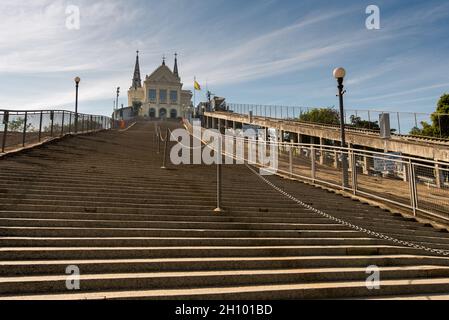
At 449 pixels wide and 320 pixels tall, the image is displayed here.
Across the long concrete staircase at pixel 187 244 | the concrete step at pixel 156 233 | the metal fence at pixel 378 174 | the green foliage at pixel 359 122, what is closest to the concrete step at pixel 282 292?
the long concrete staircase at pixel 187 244

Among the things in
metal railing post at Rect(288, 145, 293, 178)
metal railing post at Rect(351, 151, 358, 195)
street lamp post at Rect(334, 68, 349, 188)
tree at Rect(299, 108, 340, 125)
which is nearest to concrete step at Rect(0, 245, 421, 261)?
metal railing post at Rect(351, 151, 358, 195)

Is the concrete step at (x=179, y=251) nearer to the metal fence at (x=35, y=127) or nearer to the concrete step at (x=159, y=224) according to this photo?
the concrete step at (x=159, y=224)

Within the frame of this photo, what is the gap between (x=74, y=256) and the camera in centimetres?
503

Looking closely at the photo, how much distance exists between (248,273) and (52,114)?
1543 cm

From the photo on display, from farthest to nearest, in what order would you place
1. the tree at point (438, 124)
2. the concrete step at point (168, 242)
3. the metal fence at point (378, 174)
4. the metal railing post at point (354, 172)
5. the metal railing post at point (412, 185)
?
the tree at point (438, 124) → the metal railing post at point (354, 172) → the metal railing post at point (412, 185) → the metal fence at point (378, 174) → the concrete step at point (168, 242)

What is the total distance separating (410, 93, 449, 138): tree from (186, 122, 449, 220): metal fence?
25910mm

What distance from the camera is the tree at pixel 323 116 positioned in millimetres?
59688

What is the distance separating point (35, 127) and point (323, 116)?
5470 centimetres

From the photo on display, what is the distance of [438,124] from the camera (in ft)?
114

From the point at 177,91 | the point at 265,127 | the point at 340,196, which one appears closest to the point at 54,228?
the point at 340,196

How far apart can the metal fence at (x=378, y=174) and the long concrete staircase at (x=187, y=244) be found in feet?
2.49
